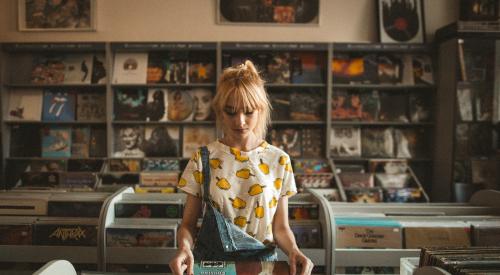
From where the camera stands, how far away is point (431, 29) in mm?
4250

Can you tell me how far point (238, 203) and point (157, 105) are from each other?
9.80ft

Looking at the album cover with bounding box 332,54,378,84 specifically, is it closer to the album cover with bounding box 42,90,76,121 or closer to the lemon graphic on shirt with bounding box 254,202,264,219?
the album cover with bounding box 42,90,76,121

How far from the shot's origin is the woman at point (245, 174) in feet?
3.93

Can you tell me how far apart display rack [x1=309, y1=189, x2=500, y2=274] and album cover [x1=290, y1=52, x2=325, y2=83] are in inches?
86.2

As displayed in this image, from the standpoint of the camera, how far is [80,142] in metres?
4.10

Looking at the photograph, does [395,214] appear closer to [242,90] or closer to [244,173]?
[244,173]

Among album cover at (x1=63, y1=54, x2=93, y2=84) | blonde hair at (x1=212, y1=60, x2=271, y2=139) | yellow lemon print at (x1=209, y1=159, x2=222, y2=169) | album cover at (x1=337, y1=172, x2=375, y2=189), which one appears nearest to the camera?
blonde hair at (x1=212, y1=60, x2=271, y2=139)

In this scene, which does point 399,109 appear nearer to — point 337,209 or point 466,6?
point 466,6

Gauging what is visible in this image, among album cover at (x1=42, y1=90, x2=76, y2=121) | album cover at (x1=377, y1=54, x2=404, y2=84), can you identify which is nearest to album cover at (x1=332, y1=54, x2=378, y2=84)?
album cover at (x1=377, y1=54, x2=404, y2=84)

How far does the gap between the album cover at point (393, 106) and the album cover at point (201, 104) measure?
1.86m

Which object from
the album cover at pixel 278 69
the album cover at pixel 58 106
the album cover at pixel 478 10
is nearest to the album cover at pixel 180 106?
the album cover at pixel 278 69

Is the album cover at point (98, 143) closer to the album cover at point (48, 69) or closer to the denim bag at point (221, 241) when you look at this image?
the album cover at point (48, 69)

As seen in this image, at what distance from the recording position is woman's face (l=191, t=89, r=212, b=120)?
405 cm

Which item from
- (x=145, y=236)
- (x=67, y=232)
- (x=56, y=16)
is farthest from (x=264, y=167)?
(x=56, y=16)
